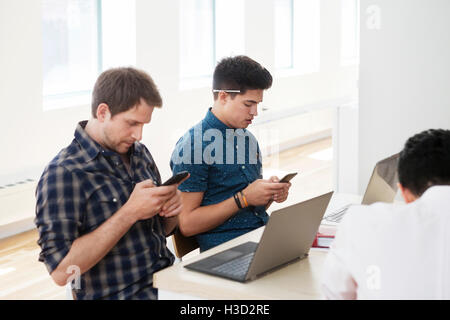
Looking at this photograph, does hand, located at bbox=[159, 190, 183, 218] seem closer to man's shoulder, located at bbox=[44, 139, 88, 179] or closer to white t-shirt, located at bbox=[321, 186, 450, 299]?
man's shoulder, located at bbox=[44, 139, 88, 179]

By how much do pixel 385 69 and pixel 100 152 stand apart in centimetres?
225

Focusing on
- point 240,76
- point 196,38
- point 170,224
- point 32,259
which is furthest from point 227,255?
point 196,38

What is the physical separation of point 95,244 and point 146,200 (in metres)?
0.20

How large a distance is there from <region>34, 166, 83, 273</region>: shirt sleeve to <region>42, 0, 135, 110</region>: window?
3.33 metres

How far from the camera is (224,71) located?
2.68 meters

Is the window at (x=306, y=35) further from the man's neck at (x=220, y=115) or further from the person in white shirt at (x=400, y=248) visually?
the person in white shirt at (x=400, y=248)

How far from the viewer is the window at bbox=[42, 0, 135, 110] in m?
5.27

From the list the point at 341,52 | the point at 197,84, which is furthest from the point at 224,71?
the point at 341,52

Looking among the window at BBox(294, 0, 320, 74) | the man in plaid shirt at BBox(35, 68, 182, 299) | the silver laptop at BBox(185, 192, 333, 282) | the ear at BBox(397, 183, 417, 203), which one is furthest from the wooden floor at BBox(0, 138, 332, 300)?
the ear at BBox(397, 183, 417, 203)

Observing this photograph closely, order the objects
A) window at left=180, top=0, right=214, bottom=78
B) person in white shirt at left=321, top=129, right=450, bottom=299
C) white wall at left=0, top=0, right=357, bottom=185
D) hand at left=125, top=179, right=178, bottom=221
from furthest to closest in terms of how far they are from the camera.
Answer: window at left=180, top=0, right=214, bottom=78 → white wall at left=0, top=0, right=357, bottom=185 → hand at left=125, top=179, right=178, bottom=221 → person in white shirt at left=321, top=129, right=450, bottom=299

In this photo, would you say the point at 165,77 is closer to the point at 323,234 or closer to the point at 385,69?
the point at 385,69

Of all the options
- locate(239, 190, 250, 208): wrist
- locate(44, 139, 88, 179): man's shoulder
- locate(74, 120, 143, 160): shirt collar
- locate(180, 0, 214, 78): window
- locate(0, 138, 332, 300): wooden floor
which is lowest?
locate(0, 138, 332, 300): wooden floor

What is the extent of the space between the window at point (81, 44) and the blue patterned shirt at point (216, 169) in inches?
111

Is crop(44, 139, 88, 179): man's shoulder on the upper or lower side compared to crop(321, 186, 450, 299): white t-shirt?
upper
